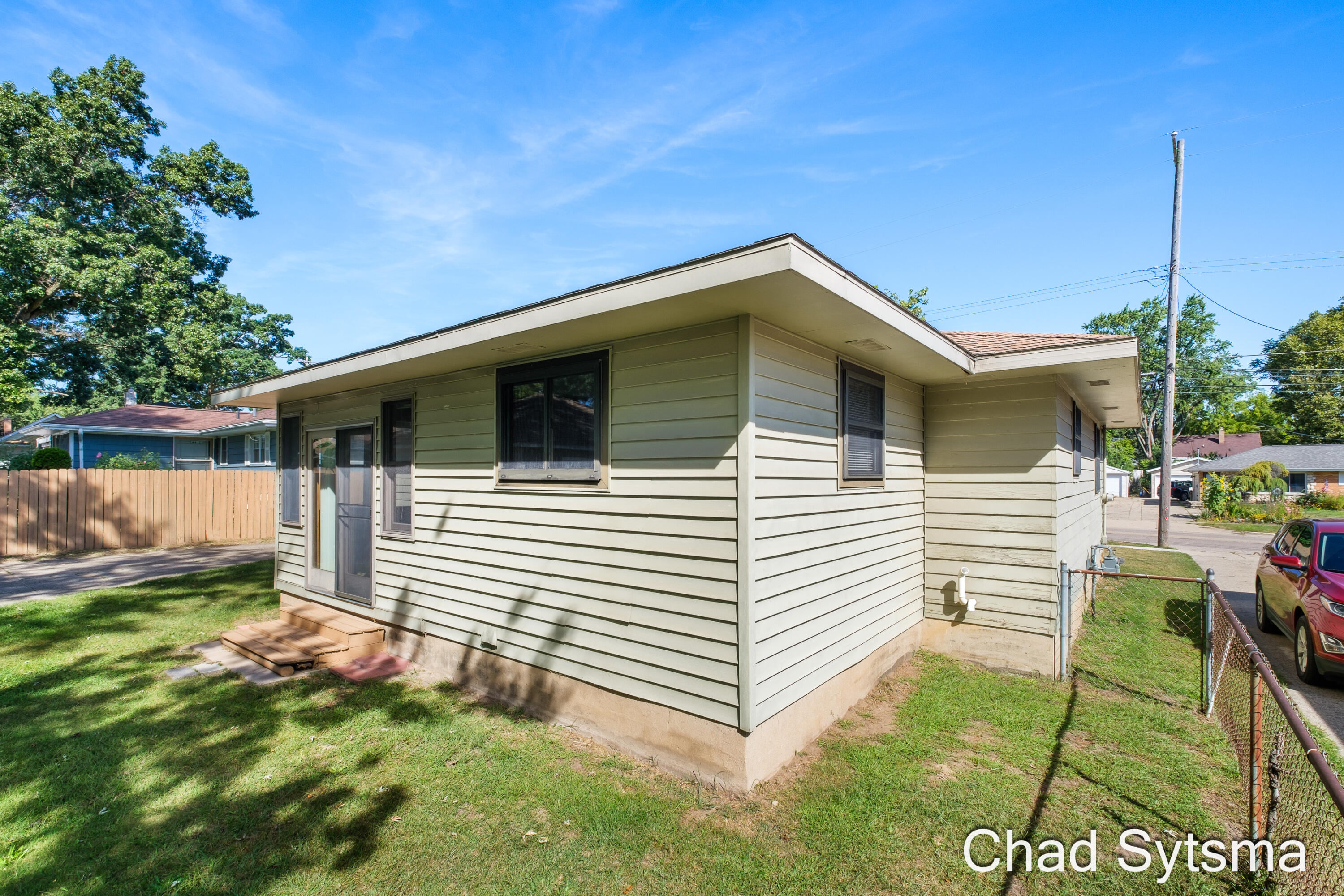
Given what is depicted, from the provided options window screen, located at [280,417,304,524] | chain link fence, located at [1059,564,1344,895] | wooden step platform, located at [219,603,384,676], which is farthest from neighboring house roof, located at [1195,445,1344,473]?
window screen, located at [280,417,304,524]

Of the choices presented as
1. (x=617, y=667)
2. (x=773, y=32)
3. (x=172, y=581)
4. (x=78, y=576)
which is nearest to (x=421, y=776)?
(x=617, y=667)

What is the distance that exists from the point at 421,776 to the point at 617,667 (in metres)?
1.34

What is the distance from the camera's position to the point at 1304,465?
3148 centimetres

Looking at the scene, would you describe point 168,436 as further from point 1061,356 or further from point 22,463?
point 1061,356

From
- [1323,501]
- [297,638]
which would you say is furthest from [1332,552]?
[1323,501]

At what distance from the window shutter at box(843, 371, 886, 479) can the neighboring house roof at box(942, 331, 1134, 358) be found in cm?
76

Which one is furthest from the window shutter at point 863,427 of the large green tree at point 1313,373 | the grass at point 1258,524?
the large green tree at point 1313,373

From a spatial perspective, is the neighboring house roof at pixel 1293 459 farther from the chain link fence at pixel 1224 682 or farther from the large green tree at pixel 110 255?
the large green tree at pixel 110 255

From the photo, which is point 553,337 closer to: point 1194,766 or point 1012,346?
point 1012,346

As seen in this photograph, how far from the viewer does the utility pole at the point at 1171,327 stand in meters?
14.2

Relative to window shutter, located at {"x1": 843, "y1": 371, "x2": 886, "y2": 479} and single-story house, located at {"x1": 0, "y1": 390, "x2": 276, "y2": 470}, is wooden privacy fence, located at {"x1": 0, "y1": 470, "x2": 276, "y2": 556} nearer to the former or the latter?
single-story house, located at {"x1": 0, "y1": 390, "x2": 276, "y2": 470}

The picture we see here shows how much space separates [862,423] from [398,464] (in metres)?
4.53

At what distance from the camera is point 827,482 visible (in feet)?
13.9

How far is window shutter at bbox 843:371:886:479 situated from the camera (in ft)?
15.0
